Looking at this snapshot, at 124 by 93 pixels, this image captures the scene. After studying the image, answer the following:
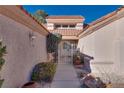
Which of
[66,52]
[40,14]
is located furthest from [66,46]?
[40,14]

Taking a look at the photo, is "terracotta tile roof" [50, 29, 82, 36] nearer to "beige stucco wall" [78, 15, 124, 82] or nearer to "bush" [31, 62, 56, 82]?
"beige stucco wall" [78, 15, 124, 82]

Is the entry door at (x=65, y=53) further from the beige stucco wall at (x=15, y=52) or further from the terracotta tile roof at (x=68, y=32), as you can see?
the beige stucco wall at (x=15, y=52)

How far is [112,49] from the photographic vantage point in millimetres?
10773

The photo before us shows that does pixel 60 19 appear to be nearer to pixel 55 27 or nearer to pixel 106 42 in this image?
pixel 55 27

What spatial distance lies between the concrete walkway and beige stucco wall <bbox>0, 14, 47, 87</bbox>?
58.9 inches

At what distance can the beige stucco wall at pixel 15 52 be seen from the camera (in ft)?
22.5

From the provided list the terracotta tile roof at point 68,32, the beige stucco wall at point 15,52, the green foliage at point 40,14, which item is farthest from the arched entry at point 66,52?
the beige stucco wall at point 15,52

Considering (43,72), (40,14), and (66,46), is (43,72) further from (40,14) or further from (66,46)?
(40,14)

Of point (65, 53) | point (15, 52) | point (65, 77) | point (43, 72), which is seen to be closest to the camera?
point (15, 52)

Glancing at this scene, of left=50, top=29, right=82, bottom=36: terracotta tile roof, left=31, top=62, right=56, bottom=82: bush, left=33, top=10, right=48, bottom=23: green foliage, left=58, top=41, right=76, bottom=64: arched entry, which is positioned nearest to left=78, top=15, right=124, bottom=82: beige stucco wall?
left=58, top=41, right=76, bottom=64: arched entry

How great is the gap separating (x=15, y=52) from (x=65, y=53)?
4731 millimetres

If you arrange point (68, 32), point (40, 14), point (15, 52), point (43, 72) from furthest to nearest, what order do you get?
point (68, 32)
point (40, 14)
point (43, 72)
point (15, 52)

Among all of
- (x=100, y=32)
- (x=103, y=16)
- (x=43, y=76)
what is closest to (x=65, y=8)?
(x=103, y=16)

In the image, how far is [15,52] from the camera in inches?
310
